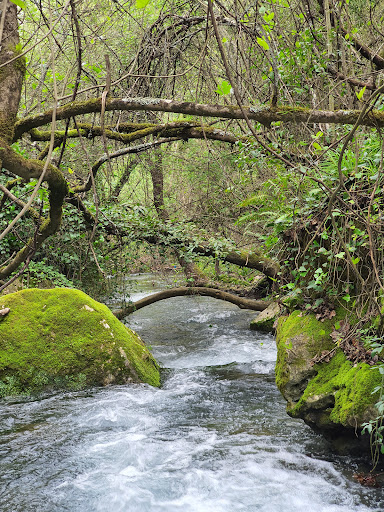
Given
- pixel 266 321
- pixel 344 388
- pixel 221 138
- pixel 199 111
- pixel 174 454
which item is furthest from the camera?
pixel 266 321

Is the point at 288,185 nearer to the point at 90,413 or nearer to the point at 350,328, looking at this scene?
the point at 350,328

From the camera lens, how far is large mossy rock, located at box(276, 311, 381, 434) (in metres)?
3.41

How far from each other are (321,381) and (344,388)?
28cm

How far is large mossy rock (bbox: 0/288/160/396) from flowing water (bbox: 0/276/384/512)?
0.21 m

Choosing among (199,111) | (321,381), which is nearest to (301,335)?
(321,381)

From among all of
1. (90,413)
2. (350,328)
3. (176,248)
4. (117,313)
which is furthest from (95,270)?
(350,328)

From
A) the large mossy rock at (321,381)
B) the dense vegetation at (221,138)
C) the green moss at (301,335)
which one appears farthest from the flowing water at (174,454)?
the dense vegetation at (221,138)

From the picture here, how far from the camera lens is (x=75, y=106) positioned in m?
3.04

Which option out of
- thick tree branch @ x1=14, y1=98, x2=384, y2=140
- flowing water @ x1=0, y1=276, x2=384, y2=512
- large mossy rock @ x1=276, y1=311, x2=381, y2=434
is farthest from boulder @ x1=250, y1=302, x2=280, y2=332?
thick tree branch @ x1=14, y1=98, x2=384, y2=140

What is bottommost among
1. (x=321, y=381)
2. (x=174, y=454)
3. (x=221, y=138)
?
(x=174, y=454)

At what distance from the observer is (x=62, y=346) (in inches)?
233

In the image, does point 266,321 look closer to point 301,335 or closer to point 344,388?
point 301,335

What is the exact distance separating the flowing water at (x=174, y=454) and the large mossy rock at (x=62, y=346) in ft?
0.70

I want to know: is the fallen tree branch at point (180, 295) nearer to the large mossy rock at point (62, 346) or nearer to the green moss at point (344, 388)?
the large mossy rock at point (62, 346)
